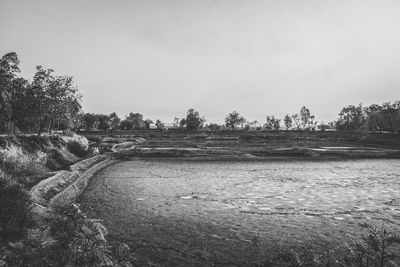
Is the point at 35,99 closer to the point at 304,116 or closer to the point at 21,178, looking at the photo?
the point at 21,178

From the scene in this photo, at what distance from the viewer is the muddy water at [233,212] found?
6.17 metres

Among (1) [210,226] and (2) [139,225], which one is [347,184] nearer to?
(1) [210,226]

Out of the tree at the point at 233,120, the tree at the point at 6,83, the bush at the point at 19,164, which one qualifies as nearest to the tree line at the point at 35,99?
the tree at the point at 6,83

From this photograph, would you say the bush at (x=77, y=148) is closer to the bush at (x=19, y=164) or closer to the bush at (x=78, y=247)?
the bush at (x=19, y=164)

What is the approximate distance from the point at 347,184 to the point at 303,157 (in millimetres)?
13803

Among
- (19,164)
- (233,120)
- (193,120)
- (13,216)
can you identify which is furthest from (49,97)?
(233,120)

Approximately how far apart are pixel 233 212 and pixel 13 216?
5934 mm

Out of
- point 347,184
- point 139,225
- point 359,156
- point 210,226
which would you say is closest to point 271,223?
point 210,226

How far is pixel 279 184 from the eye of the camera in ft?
44.7

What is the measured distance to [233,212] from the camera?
29.0ft

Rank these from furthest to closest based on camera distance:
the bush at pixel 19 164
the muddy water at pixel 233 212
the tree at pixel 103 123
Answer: the tree at pixel 103 123 < the bush at pixel 19 164 < the muddy water at pixel 233 212

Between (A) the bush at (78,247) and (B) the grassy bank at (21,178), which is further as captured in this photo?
(B) the grassy bank at (21,178)

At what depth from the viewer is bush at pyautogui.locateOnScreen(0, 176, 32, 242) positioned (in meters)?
4.98

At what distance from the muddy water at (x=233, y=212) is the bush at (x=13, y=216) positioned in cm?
203
